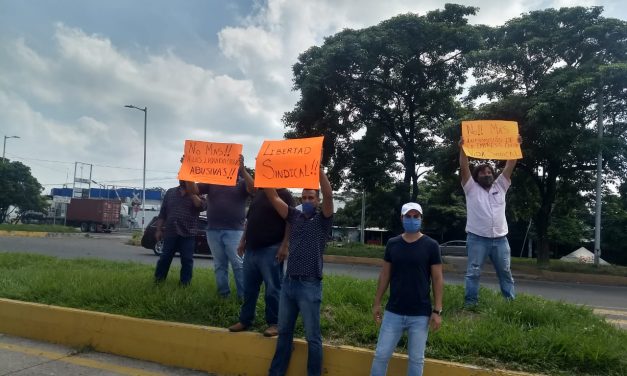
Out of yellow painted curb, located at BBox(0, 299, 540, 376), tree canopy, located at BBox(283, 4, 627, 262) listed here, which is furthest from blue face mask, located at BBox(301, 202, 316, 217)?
tree canopy, located at BBox(283, 4, 627, 262)

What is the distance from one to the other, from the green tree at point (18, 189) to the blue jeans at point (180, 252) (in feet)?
131

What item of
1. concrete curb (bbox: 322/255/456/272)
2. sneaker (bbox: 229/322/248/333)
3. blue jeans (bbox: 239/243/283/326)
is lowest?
→ concrete curb (bbox: 322/255/456/272)

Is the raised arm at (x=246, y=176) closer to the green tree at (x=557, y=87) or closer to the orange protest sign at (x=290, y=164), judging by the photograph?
the orange protest sign at (x=290, y=164)

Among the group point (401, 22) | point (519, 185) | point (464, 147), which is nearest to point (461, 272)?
point (519, 185)

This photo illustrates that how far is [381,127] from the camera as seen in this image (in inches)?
874

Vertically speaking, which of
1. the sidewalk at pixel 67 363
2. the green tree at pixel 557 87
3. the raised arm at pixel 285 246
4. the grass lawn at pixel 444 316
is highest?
the green tree at pixel 557 87

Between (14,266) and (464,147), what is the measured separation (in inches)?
320

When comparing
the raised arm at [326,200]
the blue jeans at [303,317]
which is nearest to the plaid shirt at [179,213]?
the blue jeans at [303,317]

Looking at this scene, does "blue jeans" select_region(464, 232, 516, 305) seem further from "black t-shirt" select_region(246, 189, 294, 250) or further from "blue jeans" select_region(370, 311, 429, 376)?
"black t-shirt" select_region(246, 189, 294, 250)

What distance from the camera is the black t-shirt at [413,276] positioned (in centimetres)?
363

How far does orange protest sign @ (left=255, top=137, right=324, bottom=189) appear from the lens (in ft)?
13.5

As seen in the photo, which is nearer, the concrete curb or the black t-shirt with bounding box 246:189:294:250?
the black t-shirt with bounding box 246:189:294:250

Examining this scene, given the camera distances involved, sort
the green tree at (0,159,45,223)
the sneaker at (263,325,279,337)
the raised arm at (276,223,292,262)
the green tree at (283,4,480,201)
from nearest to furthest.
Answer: the raised arm at (276,223,292,262) → the sneaker at (263,325,279,337) → the green tree at (283,4,480,201) → the green tree at (0,159,45,223)

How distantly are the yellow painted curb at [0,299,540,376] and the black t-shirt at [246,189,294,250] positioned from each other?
0.88 meters
